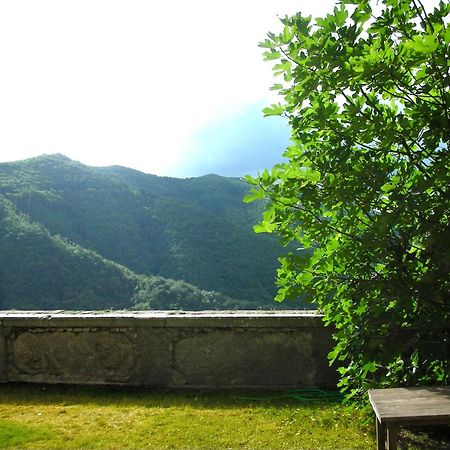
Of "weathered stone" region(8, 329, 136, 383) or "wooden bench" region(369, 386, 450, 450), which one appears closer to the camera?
"wooden bench" region(369, 386, 450, 450)

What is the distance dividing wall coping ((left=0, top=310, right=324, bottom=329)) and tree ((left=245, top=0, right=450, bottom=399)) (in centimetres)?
149

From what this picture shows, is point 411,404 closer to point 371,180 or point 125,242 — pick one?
point 371,180

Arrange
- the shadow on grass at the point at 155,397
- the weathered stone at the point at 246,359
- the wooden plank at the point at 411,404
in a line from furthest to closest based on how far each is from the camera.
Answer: the weathered stone at the point at 246,359 < the shadow on grass at the point at 155,397 < the wooden plank at the point at 411,404

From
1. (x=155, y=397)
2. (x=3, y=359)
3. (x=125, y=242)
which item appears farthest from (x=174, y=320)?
(x=125, y=242)

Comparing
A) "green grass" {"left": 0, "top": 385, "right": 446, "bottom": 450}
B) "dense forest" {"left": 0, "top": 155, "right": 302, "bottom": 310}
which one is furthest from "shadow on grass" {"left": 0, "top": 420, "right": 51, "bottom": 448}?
"dense forest" {"left": 0, "top": 155, "right": 302, "bottom": 310}

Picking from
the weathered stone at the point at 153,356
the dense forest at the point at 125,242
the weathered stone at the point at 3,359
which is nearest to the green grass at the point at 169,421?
the weathered stone at the point at 153,356

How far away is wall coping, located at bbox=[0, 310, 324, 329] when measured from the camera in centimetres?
453

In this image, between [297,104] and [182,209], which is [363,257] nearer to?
[297,104]

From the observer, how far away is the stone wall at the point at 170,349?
178 inches

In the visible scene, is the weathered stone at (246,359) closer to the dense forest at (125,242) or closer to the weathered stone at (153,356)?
the weathered stone at (153,356)

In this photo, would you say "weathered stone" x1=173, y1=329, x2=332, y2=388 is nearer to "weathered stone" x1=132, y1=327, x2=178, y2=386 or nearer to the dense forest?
"weathered stone" x1=132, y1=327, x2=178, y2=386

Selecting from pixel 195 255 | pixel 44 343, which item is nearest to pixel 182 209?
pixel 195 255

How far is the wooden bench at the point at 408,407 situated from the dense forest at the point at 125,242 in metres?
28.0

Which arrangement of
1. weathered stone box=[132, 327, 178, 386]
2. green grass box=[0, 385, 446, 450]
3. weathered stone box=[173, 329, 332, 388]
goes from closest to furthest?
green grass box=[0, 385, 446, 450] → weathered stone box=[173, 329, 332, 388] → weathered stone box=[132, 327, 178, 386]
